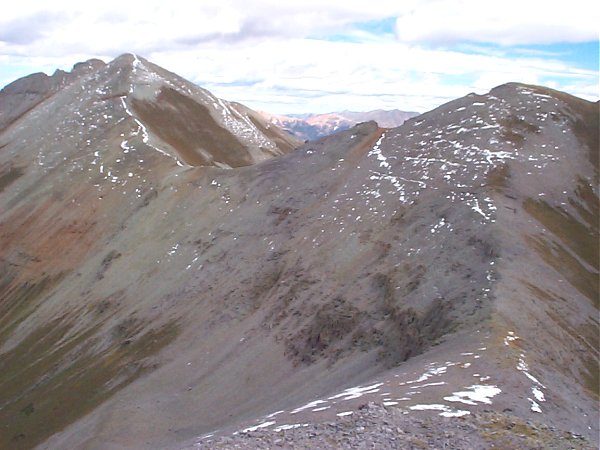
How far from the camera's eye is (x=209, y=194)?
267 feet

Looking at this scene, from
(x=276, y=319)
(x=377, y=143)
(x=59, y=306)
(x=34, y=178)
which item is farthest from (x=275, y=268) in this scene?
(x=34, y=178)

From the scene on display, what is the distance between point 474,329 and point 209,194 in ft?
160

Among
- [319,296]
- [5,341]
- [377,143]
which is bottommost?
[5,341]

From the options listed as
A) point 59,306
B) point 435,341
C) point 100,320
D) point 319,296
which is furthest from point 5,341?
point 435,341

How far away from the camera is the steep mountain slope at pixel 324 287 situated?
37031 mm

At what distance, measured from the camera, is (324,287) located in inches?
2170

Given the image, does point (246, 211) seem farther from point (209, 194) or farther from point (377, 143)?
point (377, 143)

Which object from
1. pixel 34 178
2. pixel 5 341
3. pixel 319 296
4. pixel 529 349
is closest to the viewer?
pixel 529 349

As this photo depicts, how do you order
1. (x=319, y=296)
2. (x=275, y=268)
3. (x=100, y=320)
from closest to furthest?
1. (x=319, y=296)
2. (x=275, y=268)
3. (x=100, y=320)

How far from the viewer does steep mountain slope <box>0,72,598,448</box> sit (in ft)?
121

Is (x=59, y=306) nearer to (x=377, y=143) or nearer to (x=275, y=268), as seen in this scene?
(x=275, y=268)

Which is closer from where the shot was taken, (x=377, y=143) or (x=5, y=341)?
(x=377, y=143)

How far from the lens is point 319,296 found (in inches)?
2149

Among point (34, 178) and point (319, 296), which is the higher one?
point (34, 178)
